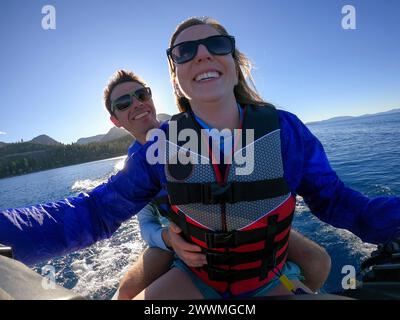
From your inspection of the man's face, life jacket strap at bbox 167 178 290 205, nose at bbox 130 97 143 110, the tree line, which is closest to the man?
life jacket strap at bbox 167 178 290 205

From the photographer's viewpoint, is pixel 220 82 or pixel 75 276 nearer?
pixel 220 82

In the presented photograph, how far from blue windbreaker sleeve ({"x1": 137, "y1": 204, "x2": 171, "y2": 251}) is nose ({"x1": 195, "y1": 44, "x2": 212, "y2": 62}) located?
1.82 metres

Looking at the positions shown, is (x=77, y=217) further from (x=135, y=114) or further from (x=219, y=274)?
(x=135, y=114)

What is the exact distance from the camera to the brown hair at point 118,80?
390 centimetres

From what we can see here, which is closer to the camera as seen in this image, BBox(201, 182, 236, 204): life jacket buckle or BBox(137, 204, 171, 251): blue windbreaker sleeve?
BBox(201, 182, 236, 204): life jacket buckle

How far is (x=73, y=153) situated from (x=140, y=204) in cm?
8894

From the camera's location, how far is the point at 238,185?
1.68m

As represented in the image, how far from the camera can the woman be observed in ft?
5.58

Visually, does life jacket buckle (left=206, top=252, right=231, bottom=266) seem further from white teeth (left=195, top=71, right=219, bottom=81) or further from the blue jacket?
white teeth (left=195, top=71, right=219, bottom=81)

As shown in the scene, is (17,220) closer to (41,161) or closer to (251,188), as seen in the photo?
(251,188)

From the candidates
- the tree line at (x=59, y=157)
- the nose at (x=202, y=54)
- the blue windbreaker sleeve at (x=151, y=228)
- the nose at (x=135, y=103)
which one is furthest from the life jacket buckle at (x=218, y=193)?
the tree line at (x=59, y=157)

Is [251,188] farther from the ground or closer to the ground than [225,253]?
farther from the ground

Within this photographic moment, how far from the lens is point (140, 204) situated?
1934 millimetres
